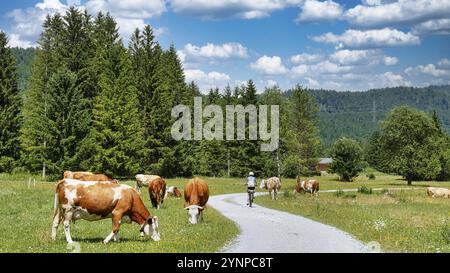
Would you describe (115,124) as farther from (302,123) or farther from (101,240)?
(101,240)

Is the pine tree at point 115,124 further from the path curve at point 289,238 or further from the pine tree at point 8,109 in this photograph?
the path curve at point 289,238

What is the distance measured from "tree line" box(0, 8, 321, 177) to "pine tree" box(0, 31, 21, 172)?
12 cm

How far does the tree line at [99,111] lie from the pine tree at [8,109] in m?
0.12

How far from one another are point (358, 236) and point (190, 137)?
2344 inches

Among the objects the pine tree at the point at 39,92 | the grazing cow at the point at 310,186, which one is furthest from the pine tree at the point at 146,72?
the grazing cow at the point at 310,186

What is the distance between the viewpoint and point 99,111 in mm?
60500

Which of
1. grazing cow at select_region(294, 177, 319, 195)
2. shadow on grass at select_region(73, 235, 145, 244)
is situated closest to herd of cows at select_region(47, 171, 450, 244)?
shadow on grass at select_region(73, 235, 145, 244)

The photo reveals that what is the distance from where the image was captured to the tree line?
182 ft

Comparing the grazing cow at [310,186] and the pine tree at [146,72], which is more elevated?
the pine tree at [146,72]

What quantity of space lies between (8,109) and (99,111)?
39.7 feet

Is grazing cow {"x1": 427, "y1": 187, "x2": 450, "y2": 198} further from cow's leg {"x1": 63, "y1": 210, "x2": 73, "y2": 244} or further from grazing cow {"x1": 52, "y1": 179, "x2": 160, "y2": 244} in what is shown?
cow's leg {"x1": 63, "y1": 210, "x2": 73, "y2": 244}

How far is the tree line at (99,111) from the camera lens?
55.3m

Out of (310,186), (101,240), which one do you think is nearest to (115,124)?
(310,186)

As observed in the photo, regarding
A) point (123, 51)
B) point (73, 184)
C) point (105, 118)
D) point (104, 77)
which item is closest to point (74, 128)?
point (105, 118)
